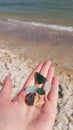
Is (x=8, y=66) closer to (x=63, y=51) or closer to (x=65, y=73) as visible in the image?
(x=65, y=73)

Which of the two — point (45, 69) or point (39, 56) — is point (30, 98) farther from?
point (39, 56)

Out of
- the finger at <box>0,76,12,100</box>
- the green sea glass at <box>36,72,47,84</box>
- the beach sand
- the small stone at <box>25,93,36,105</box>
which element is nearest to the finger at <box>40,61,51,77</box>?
the green sea glass at <box>36,72,47,84</box>

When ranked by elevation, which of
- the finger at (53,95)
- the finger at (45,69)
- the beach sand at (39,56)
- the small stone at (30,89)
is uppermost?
the finger at (45,69)

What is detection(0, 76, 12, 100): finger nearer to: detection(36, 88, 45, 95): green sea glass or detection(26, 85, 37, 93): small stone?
detection(26, 85, 37, 93): small stone

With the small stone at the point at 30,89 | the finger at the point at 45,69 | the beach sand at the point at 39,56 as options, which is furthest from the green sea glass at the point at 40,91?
the beach sand at the point at 39,56

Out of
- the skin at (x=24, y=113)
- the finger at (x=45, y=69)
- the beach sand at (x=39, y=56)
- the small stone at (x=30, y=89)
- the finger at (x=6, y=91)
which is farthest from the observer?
the beach sand at (x=39, y=56)

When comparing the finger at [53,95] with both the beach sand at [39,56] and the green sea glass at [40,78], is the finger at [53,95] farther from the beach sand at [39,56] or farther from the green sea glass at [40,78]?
the beach sand at [39,56]

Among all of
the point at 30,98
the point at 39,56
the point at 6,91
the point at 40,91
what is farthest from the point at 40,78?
the point at 39,56

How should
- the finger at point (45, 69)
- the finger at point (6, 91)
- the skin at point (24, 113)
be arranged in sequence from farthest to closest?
the finger at point (45, 69) < the finger at point (6, 91) < the skin at point (24, 113)

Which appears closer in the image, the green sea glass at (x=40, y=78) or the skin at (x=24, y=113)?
the skin at (x=24, y=113)
